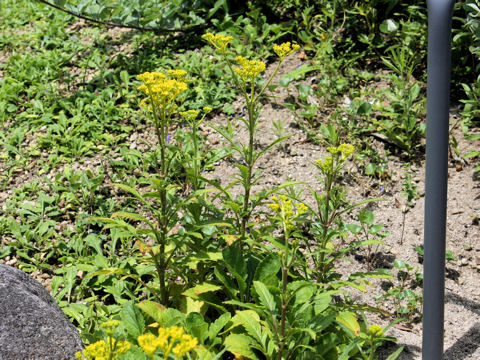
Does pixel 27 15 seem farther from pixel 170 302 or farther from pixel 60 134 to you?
pixel 170 302

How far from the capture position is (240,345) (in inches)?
89.8

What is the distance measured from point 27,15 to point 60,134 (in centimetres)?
223

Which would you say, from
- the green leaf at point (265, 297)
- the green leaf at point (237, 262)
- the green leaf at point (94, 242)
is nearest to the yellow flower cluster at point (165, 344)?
the green leaf at point (265, 297)

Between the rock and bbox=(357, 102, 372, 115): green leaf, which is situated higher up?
bbox=(357, 102, 372, 115): green leaf

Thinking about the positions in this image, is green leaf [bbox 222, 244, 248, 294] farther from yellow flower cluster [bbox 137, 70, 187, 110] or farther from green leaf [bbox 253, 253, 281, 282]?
yellow flower cluster [bbox 137, 70, 187, 110]

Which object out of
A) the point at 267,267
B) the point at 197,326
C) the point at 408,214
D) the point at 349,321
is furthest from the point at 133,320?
the point at 408,214

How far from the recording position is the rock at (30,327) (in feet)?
7.26

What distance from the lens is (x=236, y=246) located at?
2572 millimetres

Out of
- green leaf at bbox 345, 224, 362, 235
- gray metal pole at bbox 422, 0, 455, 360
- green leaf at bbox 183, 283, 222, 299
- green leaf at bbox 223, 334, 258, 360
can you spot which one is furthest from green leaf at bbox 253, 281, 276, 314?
green leaf at bbox 345, 224, 362, 235

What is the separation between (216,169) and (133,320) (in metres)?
1.58

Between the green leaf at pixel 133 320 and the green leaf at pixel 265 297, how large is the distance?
0.51 meters

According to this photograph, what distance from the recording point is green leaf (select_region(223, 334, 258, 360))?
7.43 ft

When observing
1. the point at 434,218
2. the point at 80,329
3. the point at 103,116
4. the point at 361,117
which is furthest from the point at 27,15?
the point at 434,218

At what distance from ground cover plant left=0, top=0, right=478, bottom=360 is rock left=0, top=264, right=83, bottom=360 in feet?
0.46
